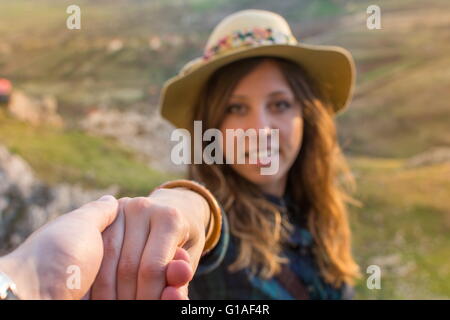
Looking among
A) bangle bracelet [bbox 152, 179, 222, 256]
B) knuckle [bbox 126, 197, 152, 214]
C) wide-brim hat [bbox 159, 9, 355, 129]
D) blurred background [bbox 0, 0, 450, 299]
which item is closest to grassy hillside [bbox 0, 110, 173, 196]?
blurred background [bbox 0, 0, 450, 299]

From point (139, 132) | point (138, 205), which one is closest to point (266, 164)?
point (138, 205)

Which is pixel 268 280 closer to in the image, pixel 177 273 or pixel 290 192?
pixel 290 192

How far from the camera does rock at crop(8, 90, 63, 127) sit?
2.37 meters

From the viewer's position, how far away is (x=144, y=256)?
487 mm

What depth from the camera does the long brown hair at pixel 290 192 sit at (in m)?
1.00

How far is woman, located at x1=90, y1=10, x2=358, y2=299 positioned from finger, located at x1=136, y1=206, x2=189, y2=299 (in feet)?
1.16

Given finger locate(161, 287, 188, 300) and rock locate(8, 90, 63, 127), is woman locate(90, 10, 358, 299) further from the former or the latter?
rock locate(8, 90, 63, 127)

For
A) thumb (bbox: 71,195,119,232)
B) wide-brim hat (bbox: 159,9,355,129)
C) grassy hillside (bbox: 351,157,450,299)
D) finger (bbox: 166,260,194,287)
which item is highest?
wide-brim hat (bbox: 159,9,355,129)

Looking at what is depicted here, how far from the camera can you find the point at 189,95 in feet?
3.70

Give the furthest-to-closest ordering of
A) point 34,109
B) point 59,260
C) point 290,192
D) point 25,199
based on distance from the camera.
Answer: point 34,109 → point 25,199 → point 290,192 → point 59,260

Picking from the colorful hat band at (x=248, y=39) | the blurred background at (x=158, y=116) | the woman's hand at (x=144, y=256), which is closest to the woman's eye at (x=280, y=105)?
the colorful hat band at (x=248, y=39)

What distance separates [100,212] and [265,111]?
0.58 metres

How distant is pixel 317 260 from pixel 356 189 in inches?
52.8

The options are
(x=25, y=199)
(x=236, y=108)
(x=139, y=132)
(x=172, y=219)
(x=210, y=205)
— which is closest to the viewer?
(x=172, y=219)
